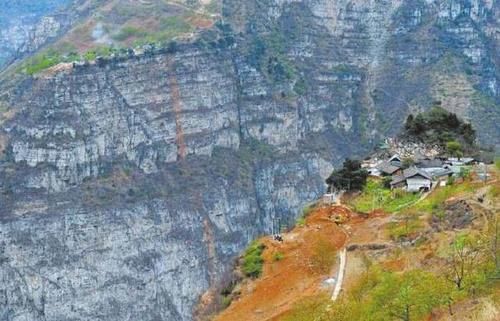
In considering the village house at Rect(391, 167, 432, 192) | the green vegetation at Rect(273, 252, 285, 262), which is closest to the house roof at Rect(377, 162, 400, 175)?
the village house at Rect(391, 167, 432, 192)

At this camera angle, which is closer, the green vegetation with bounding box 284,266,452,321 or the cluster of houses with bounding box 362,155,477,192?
the green vegetation with bounding box 284,266,452,321

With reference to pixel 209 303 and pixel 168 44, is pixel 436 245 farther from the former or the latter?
pixel 168 44

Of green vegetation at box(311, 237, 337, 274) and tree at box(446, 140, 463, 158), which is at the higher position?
green vegetation at box(311, 237, 337, 274)

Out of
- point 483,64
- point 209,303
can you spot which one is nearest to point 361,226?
point 209,303

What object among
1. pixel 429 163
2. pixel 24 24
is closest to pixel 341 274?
pixel 429 163

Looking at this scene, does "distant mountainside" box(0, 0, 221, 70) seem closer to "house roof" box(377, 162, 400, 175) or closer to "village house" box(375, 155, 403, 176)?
"village house" box(375, 155, 403, 176)

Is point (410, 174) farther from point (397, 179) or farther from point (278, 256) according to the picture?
point (278, 256)

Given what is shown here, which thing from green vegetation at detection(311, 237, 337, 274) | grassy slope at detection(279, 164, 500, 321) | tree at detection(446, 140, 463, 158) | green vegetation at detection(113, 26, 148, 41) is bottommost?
green vegetation at detection(113, 26, 148, 41)
